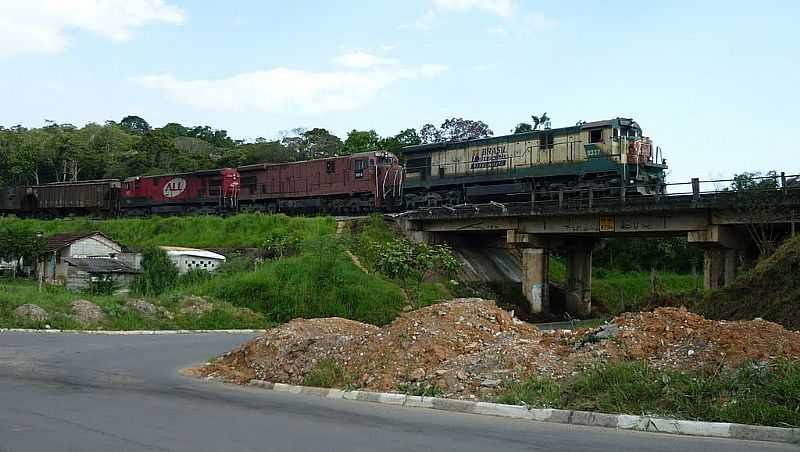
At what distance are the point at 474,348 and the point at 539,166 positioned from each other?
24.7 metres

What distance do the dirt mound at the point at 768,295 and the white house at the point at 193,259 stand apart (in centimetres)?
2597

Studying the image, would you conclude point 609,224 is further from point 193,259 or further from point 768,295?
point 193,259

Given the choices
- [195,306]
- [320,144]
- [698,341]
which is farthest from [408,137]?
[698,341]

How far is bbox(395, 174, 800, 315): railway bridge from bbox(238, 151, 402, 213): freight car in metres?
2.96

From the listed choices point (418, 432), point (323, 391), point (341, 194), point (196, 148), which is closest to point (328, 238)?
point (341, 194)

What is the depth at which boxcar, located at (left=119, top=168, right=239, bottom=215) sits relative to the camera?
168 ft

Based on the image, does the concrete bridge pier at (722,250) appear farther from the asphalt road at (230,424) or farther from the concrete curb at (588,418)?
the asphalt road at (230,424)

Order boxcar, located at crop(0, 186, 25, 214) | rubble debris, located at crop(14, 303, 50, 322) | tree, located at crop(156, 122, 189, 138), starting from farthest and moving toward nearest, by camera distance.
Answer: tree, located at crop(156, 122, 189, 138)
boxcar, located at crop(0, 186, 25, 214)
rubble debris, located at crop(14, 303, 50, 322)

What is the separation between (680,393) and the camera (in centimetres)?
938

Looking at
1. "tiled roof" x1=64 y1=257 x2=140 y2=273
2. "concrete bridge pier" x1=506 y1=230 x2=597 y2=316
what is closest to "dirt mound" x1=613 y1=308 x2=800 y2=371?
"concrete bridge pier" x1=506 y1=230 x2=597 y2=316

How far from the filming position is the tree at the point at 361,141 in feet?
261

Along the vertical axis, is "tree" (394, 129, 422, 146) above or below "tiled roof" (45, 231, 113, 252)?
above

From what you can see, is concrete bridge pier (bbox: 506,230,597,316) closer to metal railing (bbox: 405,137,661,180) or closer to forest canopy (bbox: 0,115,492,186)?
metal railing (bbox: 405,137,661,180)

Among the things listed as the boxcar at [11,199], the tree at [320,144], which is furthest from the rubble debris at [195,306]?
the tree at [320,144]
